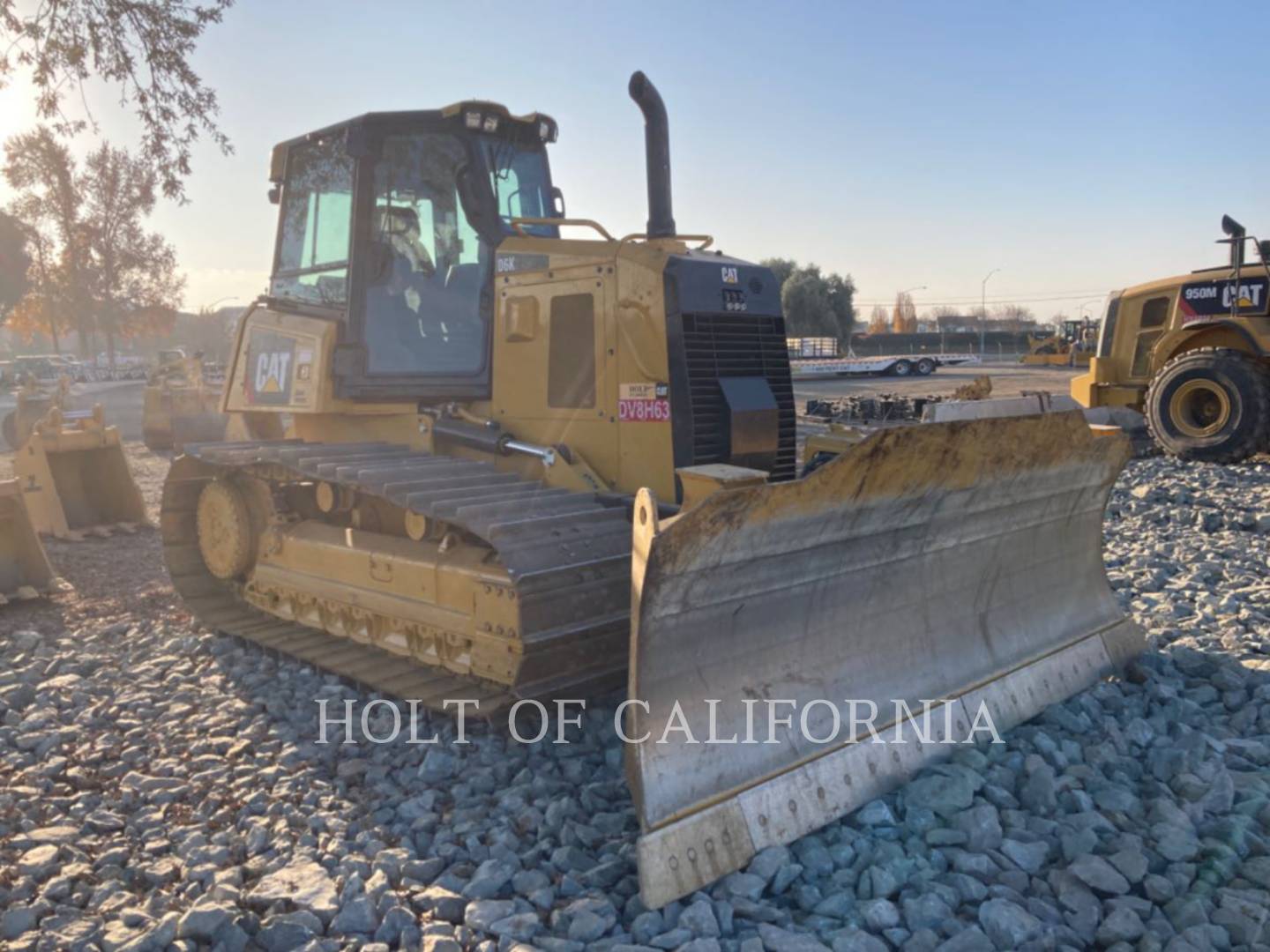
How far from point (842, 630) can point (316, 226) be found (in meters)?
4.22

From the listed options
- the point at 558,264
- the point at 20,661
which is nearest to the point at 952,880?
the point at 558,264

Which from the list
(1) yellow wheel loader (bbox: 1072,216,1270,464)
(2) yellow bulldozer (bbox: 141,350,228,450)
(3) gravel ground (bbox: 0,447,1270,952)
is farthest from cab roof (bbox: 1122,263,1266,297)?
(2) yellow bulldozer (bbox: 141,350,228,450)

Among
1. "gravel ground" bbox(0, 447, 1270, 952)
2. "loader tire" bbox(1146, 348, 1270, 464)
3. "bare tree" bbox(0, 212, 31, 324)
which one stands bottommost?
"gravel ground" bbox(0, 447, 1270, 952)

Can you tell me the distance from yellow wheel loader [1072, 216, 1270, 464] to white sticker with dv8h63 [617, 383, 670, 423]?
371 inches

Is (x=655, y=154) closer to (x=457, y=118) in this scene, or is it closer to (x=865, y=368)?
(x=457, y=118)

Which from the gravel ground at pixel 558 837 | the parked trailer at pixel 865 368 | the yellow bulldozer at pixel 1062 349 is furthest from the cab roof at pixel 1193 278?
the yellow bulldozer at pixel 1062 349

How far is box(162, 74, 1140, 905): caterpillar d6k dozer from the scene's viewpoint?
10.9 ft

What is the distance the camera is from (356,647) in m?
5.41

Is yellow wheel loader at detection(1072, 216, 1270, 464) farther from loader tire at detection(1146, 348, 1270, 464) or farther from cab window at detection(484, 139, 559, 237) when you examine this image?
cab window at detection(484, 139, 559, 237)

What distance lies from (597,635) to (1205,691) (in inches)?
109

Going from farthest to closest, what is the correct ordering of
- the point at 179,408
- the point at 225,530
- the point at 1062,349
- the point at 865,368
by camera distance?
the point at 1062,349, the point at 865,368, the point at 179,408, the point at 225,530

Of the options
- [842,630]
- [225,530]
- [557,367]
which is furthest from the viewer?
[225,530]

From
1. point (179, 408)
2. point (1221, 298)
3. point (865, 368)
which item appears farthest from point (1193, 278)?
point (865, 368)

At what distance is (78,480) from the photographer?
31.7ft
